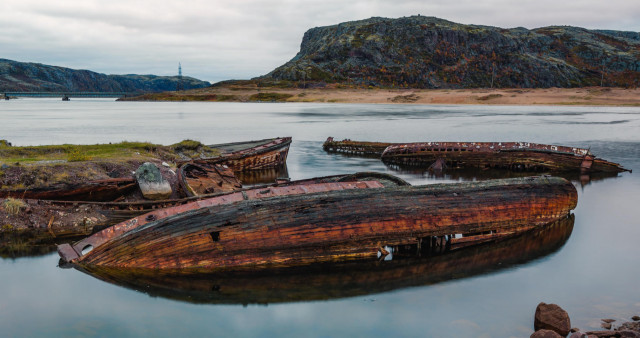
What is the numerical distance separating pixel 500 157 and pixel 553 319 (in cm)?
3026

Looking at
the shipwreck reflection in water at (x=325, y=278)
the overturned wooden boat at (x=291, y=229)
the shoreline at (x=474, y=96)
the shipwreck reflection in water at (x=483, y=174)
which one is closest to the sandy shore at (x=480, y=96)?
the shoreline at (x=474, y=96)

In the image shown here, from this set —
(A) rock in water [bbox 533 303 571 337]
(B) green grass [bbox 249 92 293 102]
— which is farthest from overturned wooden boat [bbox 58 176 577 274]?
(B) green grass [bbox 249 92 293 102]

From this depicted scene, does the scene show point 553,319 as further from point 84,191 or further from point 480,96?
point 480,96

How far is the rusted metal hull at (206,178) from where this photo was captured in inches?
902

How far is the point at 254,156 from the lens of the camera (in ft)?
115

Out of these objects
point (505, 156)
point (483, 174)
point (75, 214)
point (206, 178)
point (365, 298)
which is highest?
point (505, 156)

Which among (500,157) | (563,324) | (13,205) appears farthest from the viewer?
(500,157)

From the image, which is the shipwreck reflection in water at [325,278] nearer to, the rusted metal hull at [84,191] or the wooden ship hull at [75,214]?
the wooden ship hull at [75,214]

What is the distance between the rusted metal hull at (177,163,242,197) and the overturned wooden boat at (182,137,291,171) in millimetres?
1493

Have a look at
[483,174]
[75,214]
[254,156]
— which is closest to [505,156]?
[483,174]

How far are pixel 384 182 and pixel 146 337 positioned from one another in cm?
1162

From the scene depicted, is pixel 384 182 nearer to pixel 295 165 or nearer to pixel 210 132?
pixel 295 165

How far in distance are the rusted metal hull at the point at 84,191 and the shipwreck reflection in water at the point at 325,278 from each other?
685 centimetres

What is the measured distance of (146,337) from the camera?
11602mm
